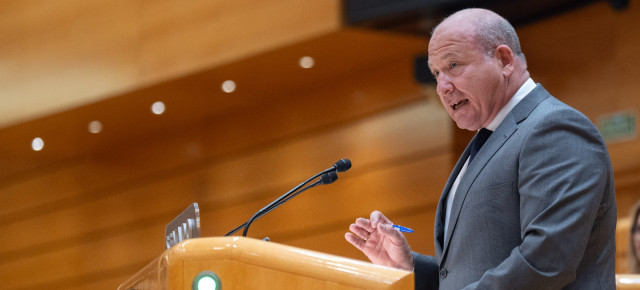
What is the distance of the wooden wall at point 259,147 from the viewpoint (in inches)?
220

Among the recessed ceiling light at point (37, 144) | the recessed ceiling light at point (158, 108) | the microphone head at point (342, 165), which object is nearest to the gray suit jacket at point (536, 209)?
the microphone head at point (342, 165)

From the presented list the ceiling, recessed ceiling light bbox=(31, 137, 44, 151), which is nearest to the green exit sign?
the ceiling

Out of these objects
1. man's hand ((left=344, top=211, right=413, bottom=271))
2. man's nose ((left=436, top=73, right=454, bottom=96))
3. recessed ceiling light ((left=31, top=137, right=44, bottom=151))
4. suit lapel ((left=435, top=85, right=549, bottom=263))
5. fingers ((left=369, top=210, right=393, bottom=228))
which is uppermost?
recessed ceiling light ((left=31, top=137, right=44, bottom=151))

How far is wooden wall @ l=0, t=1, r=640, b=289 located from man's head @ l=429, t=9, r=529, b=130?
334cm

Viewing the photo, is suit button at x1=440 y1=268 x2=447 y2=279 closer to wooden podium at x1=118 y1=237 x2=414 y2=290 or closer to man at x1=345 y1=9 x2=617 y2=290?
man at x1=345 y1=9 x2=617 y2=290

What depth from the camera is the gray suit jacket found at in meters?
1.77

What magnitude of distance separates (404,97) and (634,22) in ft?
5.44

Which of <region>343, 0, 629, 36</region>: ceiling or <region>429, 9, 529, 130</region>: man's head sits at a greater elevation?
<region>343, 0, 629, 36</region>: ceiling

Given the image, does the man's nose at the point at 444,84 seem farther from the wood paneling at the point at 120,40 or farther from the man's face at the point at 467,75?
the wood paneling at the point at 120,40

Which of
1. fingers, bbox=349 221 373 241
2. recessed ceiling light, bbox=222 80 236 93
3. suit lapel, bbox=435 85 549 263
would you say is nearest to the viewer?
suit lapel, bbox=435 85 549 263

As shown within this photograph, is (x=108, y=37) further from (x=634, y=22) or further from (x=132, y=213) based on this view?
(x=634, y=22)

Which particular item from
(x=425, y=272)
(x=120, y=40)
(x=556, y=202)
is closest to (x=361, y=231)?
(x=425, y=272)

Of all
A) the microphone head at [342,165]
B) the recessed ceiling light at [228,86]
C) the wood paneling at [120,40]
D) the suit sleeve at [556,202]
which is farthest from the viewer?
the recessed ceiling light at [228,86]

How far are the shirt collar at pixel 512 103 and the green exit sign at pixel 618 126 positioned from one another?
129 inches
